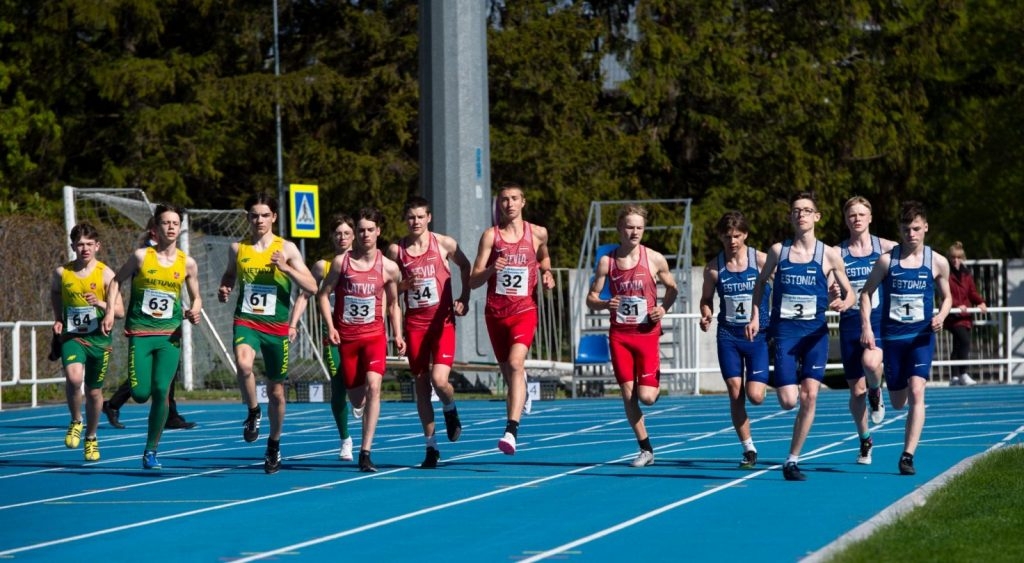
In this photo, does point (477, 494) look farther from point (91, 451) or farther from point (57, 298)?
point (57, 298)

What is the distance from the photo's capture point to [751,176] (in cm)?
4156

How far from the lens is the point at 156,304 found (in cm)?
1477

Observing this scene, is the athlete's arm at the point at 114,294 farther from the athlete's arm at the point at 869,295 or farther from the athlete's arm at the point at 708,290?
the athlete's arm at the point at 869,295

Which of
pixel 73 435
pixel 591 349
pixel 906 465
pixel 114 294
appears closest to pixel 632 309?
pixel 906 465

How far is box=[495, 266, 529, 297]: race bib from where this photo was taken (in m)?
14.2

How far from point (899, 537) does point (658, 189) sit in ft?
109

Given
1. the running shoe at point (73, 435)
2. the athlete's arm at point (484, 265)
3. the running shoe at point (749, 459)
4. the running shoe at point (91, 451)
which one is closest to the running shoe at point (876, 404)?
the running shoe at point (749, 459)

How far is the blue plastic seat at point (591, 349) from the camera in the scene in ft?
84.1

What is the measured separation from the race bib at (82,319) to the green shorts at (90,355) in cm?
8

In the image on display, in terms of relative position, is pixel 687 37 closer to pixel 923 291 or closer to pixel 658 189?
pixel 658 189

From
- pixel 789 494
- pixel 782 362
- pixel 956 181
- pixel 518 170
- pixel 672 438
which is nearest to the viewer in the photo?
pixel 789 494

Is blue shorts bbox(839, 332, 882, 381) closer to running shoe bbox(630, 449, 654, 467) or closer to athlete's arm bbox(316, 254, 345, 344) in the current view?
running shoe bbox(630, 449, 654, 467)

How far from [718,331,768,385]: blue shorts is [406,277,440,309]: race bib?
7.34ft

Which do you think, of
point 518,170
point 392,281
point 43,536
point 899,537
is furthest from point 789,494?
point 518,170
